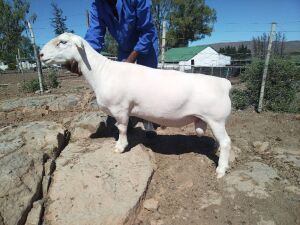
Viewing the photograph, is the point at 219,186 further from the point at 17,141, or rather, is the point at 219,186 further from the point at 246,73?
the point at 246,73

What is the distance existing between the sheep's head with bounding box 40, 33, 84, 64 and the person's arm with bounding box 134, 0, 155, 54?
1072mm

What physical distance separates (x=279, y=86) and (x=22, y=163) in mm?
6964

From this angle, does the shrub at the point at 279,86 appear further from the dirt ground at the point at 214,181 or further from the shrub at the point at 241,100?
the dirt ground at the point at 214,181

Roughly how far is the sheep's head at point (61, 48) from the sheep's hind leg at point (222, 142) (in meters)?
2.23

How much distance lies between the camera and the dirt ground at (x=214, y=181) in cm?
348

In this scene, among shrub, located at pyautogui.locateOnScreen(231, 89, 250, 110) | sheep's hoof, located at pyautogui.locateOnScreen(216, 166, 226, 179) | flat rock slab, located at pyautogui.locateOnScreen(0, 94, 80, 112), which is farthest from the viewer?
shrub, located at pyautogui.locateOnScreen(231, 89, 250, 110)

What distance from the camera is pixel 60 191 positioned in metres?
3.62

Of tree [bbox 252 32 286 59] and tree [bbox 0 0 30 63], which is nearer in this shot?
tree [bbox 252 32 286 59]

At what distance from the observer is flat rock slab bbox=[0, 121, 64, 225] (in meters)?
3.11

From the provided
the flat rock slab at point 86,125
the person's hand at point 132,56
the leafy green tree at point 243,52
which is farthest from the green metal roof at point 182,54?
the person's hand at point 132,56

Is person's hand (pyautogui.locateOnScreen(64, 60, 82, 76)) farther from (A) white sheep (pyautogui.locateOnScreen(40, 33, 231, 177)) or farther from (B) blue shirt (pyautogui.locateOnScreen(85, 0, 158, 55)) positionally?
(B) blue shirt (pyautogui.locateOnScreen(85, 0, 158, 55))

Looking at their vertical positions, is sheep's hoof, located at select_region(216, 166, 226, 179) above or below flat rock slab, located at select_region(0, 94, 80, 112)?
below

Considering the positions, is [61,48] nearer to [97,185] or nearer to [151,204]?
[97,185]

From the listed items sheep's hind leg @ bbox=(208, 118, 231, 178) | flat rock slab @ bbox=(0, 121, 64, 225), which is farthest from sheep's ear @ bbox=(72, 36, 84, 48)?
sheep's hind leg @ bbox=(208, 118, 231, 178)
